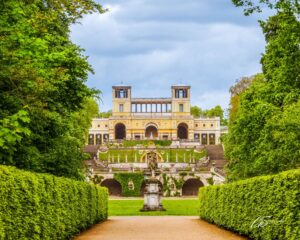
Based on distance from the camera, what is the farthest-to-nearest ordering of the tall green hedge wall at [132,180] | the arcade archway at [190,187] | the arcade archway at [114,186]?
the arcade archway at [190,187]
the arcade archway at [114,186]
the tall green hedge wall at [132,180]

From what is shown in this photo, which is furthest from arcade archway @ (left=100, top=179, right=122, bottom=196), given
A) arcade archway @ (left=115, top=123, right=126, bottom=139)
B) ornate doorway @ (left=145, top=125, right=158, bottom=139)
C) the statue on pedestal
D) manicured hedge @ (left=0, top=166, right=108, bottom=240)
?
manicured hedge @ (left=0, top=166, right=108, bottom=240)

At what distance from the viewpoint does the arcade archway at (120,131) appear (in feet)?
322

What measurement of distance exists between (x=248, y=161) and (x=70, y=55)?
35.8 feet

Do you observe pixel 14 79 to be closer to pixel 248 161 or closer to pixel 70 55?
pixel 70 55

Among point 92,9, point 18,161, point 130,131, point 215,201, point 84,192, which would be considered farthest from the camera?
point 130,131

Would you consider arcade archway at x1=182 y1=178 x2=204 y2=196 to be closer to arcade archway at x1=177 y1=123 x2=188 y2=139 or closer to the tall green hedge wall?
the tall green hedge wall

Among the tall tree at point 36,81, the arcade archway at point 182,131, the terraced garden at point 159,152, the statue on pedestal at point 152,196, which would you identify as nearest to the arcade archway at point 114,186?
the terraced garden at point 159,152

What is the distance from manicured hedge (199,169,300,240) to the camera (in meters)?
9.05

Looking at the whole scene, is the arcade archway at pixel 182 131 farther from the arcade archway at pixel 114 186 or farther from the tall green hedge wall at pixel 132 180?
the tall green hedge wall at pixel 132 180

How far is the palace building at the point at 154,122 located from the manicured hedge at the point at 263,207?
79438 mm

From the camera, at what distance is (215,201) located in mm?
18719

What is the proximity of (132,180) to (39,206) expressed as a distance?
4726 cm

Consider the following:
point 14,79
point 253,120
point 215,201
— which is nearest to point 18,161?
point 14,79

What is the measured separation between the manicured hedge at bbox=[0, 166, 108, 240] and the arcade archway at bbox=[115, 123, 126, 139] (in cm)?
8211
